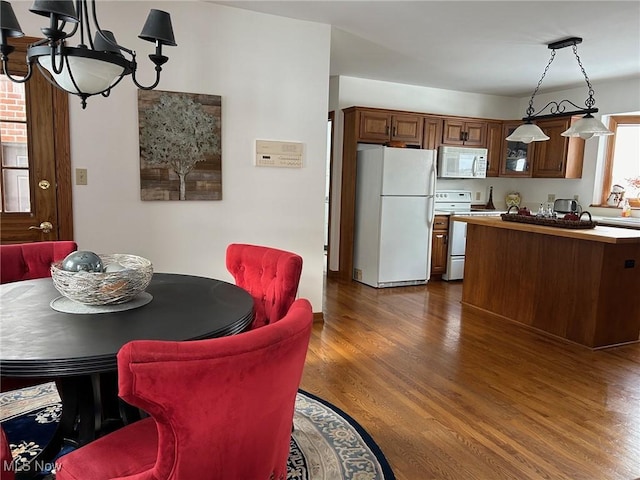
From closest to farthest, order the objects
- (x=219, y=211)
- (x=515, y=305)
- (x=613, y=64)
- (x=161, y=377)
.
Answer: (x=161, y=377), (x=219, y=211), (x=515, y=305), (x=613, y=64)

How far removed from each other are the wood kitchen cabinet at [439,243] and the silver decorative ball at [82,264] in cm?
453

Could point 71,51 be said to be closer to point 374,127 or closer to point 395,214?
point 395,214

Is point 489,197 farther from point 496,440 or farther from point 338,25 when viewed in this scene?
point 496,440

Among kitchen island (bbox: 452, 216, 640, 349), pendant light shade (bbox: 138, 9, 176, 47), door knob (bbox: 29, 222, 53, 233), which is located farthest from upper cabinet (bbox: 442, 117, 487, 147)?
pendant light shade (bbox: 138, 9, 176, 47)

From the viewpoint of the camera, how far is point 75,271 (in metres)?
1.63

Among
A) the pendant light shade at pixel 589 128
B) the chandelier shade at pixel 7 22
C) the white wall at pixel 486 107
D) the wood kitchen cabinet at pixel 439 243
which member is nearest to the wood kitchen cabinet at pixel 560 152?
the white wall at pixel 486 107

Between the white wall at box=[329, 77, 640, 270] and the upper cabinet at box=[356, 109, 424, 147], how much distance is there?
351mm

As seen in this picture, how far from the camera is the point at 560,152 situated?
5840 mm

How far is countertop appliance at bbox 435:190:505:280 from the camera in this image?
18.8 ft

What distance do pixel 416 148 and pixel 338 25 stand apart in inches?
93.3

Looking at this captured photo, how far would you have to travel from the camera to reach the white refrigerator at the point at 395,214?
520 cm

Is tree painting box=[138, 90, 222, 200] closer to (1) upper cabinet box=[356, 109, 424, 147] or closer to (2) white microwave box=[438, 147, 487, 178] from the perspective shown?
(1) upper cabinet box=[356, 109, 424, 147]

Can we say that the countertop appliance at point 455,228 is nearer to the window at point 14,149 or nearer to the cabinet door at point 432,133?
the cabinet door at point 432,133

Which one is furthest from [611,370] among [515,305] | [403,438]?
[403,438]
